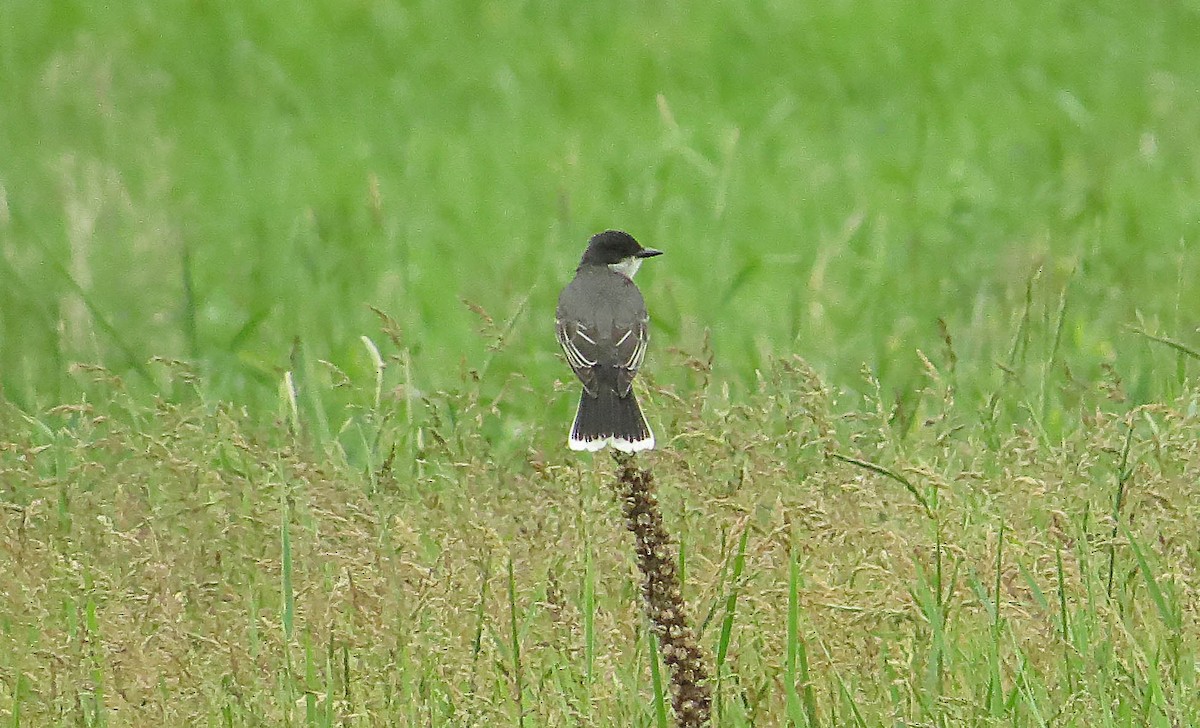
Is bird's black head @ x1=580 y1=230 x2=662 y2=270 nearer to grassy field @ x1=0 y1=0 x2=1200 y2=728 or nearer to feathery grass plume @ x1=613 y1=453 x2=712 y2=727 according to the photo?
grassy field @ x1=0 y1=0 x2=1200 y2=728

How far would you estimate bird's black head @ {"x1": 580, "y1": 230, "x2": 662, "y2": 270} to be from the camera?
4766mm

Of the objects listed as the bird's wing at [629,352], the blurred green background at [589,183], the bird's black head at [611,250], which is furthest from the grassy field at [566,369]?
the bird's black head at [611,250]

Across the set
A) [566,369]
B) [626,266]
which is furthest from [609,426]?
[566,369]

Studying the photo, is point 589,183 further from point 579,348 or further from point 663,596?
point 663,596

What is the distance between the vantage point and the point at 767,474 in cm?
372

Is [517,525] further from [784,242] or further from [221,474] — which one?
[784,242]

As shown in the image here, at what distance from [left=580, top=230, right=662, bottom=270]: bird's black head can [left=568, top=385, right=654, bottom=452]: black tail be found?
1165 millimetres

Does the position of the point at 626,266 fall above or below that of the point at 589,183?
below

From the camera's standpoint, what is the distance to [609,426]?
334 cm

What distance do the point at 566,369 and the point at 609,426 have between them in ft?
10.1

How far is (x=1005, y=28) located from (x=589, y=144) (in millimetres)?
3187

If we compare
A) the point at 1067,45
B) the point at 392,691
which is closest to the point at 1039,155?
the point at 1067,45

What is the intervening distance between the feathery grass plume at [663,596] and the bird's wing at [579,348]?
0.95 meters

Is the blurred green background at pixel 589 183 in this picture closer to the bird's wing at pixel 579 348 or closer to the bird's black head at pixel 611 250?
the bird's wing at pixel 579 348
